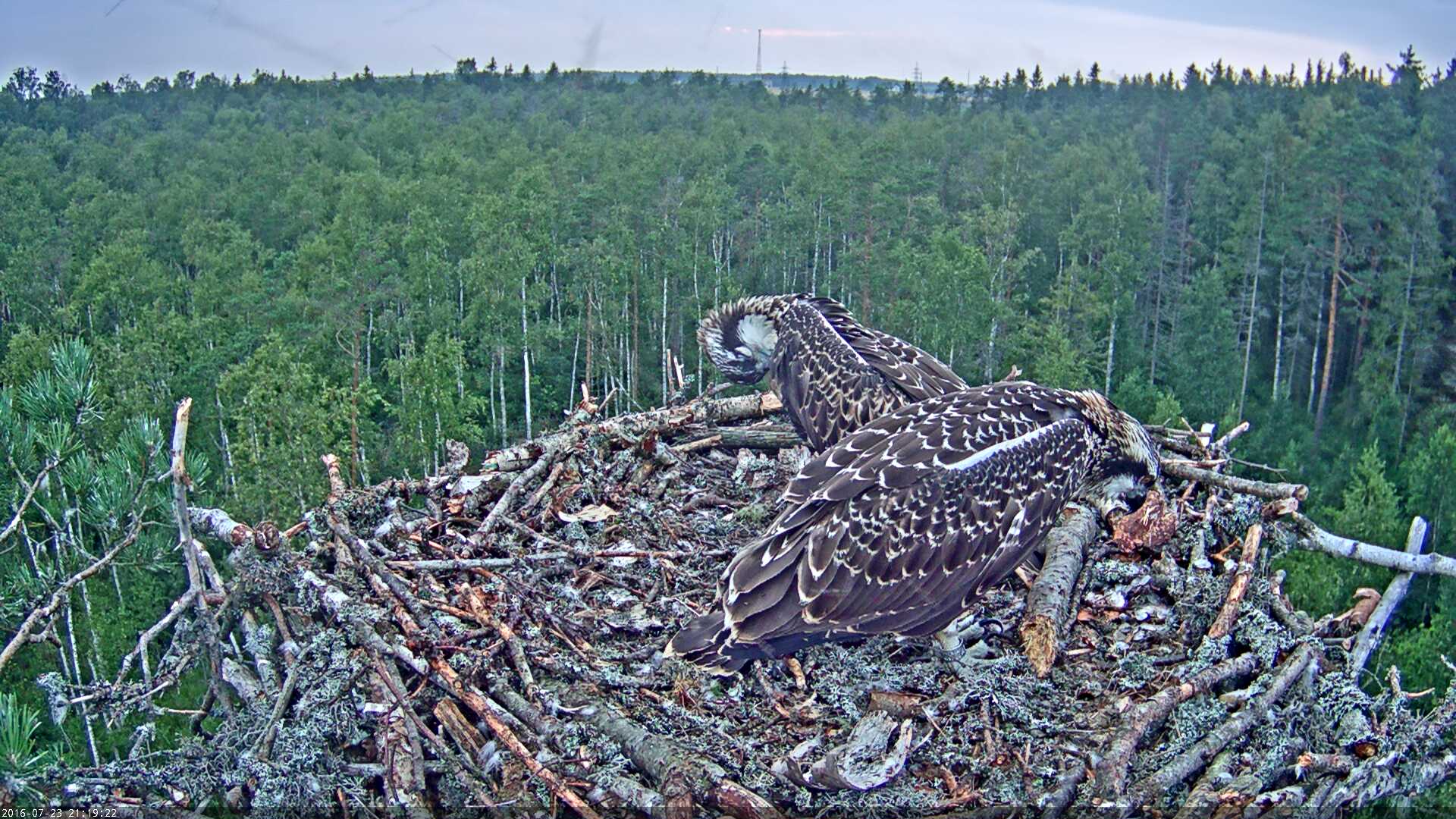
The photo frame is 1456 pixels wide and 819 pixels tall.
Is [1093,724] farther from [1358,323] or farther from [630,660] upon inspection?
[1358,323]

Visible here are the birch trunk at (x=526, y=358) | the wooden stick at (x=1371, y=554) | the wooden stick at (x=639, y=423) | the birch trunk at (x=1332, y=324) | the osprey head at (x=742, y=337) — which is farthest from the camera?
the birch trunk at (x=1332, y=324)

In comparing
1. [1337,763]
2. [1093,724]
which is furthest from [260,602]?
[1337,763]

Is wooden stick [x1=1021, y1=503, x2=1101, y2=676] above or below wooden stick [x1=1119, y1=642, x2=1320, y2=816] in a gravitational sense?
above

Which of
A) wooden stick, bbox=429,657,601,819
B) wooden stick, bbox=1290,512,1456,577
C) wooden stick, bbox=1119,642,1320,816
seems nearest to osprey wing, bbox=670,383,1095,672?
wooden stick, bbox=429,657,601,819

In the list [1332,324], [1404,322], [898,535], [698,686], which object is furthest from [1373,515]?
[698,686]

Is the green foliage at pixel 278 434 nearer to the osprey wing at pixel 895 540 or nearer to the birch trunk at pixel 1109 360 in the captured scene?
the osprey wing at pixel 895 540

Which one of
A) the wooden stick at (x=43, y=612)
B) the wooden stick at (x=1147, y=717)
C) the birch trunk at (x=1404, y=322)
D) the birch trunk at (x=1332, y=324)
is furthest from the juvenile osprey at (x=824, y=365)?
the birch trunk at (x=1332, y=324)

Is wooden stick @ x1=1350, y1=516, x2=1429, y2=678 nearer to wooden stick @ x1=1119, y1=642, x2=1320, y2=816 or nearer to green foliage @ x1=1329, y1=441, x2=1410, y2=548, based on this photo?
wooden stick @ x1=1119, y1=642, x2=1320, y2=816
